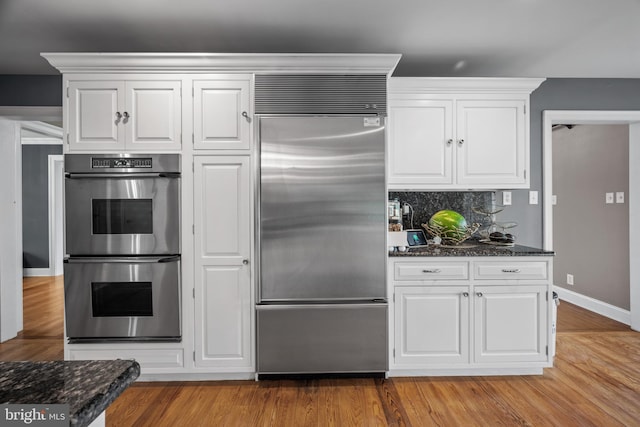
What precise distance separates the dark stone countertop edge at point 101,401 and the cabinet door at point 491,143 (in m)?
2.68

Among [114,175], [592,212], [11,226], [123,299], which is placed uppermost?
[114,175]

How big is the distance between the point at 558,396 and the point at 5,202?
16.5ft

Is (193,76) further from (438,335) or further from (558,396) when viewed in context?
(558,396)

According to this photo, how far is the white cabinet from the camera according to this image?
8.23 feet

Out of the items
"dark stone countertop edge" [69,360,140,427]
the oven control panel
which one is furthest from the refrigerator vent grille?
"dark stone countertop edge" [69,360,140,427]

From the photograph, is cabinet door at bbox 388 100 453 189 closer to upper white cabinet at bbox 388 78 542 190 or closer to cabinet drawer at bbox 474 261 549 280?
upper white cabinet at bbox 388 78 542 190

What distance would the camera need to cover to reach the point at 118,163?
8.07ft

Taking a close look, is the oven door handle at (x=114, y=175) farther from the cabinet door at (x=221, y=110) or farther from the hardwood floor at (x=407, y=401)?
the hardwood floor at (x=407, y=401)

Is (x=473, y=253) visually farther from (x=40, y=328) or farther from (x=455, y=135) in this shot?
(x=40, y=328)

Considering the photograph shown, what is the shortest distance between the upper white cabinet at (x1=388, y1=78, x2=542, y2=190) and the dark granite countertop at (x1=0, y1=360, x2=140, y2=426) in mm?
2432

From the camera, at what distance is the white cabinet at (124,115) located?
251 centimetres

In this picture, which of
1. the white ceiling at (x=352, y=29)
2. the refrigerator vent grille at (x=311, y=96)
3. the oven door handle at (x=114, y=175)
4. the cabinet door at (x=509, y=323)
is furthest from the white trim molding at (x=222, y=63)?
the cabinet door at (x=509, y=323)

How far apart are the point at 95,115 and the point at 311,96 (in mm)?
1489

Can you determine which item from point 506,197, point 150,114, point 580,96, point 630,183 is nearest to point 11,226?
point 150,114
